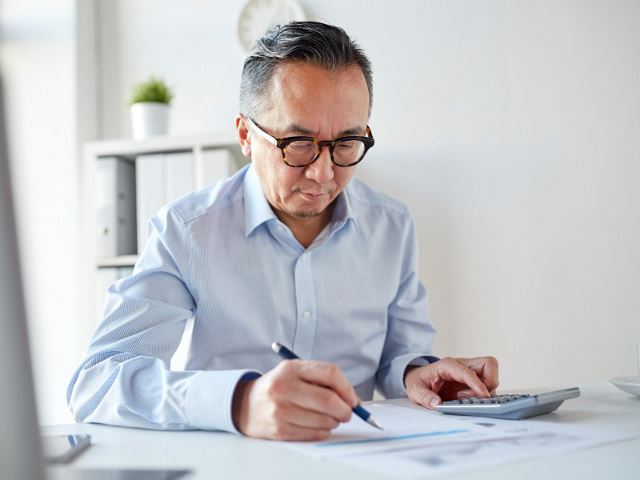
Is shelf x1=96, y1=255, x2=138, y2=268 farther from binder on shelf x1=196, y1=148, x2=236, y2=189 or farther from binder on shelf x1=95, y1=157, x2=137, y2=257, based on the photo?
binder on shelf x1=196, y1=148, x2=236, y2=189

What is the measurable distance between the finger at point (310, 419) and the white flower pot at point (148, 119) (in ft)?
5.73

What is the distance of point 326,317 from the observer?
1438 mm

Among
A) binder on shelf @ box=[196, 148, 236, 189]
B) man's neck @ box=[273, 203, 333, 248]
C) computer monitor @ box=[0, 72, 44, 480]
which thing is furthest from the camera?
binder on shelf @ box=[196, 148, 236, 189]

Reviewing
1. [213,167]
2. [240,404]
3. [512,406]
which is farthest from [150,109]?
[512,406]

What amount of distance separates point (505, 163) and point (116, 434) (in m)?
1.74

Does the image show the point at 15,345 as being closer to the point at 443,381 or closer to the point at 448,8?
the point at 443,381

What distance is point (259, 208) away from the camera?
1412 millimetres

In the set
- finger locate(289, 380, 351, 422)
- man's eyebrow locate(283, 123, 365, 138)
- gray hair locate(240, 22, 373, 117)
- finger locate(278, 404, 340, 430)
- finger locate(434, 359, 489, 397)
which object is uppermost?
gray hair locate(240, 22, 373, 117)

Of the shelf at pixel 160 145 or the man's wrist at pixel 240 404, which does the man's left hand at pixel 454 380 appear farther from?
the shelf at pixel 160 145

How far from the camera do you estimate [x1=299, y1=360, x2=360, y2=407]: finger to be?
85cm

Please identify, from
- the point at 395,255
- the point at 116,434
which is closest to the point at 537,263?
the point at 395,255

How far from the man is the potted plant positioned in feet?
3.19

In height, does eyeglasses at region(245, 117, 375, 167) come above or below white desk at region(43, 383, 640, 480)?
above

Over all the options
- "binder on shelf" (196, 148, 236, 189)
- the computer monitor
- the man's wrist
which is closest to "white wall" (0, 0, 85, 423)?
"binder on shelf" (196, 148, 236, 189)
